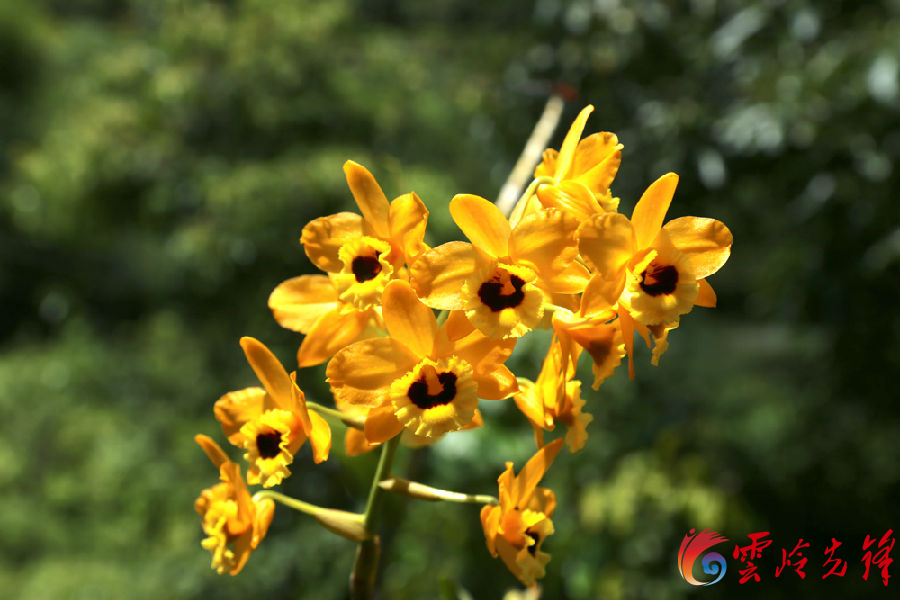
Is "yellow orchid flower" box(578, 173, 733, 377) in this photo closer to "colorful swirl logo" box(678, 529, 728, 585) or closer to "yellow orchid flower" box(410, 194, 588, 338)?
"yellow orchid flower" box(410, 194, 588, 338)

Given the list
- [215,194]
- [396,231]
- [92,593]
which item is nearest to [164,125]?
→ [215,194]

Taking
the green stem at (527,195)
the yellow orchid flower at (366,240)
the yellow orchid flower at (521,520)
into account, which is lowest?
the yellow orchid flower at (521,520)

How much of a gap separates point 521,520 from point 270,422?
22 cm

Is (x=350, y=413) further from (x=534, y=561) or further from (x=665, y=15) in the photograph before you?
(x=665, y=15)

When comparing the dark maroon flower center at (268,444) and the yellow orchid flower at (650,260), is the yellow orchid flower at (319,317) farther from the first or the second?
the yellow orchid flower at (650,260)

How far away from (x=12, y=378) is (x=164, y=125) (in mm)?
2015

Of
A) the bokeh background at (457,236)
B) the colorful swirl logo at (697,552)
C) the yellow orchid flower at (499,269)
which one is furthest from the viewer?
the bokeh background at (457,236)

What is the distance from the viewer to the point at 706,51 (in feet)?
5.24

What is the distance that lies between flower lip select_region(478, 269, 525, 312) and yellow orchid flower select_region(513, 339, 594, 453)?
0.06 m

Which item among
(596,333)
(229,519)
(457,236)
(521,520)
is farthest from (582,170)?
(457,236)

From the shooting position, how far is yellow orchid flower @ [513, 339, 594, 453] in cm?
53

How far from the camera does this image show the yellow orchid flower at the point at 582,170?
544 mm

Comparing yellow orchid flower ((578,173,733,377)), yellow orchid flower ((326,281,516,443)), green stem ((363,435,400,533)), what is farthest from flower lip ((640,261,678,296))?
green stem ((363,435,400,533))

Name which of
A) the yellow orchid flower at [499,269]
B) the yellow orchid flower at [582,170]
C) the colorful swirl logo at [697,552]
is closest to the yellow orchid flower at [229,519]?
the yellow orchid flower at [499,269]
